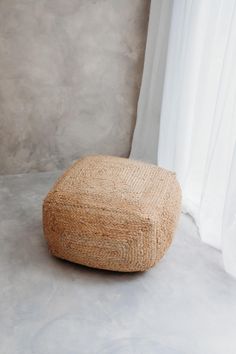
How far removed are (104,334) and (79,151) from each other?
134 centimetres

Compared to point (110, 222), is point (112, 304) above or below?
below

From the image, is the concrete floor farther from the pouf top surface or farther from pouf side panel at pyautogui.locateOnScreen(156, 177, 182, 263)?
the pouf top surface

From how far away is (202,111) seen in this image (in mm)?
1968

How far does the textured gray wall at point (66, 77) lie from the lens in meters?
2.13

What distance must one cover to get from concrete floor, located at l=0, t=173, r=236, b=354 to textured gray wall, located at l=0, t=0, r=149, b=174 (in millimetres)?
664

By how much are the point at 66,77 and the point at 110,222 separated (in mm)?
1091

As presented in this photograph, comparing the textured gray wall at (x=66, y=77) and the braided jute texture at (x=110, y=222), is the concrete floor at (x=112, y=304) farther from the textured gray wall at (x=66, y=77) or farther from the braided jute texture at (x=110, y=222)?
the textured gray wall at (x=66, y=77)

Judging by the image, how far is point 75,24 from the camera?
2.19m

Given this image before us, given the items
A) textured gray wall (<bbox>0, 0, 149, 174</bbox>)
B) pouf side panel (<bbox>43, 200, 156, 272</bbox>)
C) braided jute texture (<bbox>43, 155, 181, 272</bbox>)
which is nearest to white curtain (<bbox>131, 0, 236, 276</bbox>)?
textured gray wall (<bbox>0, 0, 149, 174</bbox>)

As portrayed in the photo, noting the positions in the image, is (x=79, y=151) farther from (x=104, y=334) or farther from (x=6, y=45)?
(x=104, y=334)

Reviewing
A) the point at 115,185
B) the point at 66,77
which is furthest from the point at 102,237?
the point at 66,77

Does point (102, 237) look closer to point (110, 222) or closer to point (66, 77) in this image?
point (110, 222)

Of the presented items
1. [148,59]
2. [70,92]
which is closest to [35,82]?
[70,92]

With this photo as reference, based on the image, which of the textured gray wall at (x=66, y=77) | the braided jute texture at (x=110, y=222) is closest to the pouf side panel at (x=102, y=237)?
the braided jute texture at (x=110, y=222)
